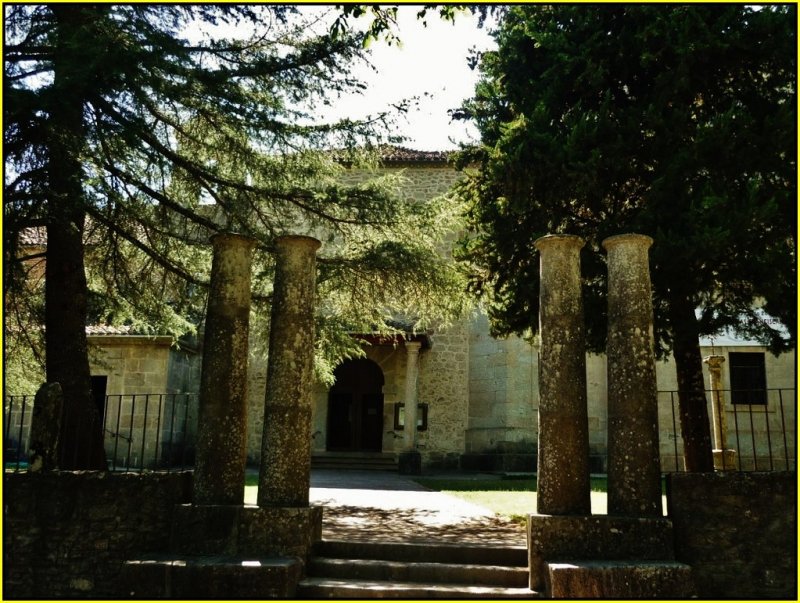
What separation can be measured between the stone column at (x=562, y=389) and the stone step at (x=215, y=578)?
221 centimetres

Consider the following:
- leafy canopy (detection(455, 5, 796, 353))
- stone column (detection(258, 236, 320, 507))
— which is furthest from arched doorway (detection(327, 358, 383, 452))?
stone column (detection(258, 236, 320, 507))

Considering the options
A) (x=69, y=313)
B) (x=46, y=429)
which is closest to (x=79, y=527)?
(x=46, y=429)

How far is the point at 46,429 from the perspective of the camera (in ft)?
19.9

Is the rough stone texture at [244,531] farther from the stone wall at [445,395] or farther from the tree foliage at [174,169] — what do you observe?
the stone wall at [445,395]

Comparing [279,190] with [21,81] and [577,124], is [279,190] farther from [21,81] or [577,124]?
[577,124]

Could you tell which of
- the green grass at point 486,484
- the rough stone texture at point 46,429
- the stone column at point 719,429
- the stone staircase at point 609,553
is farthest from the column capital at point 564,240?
the green grass at point 486,484

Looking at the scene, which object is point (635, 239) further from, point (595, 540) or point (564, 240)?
point (595, 540)

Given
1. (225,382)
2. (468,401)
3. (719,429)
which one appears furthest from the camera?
(468,401)

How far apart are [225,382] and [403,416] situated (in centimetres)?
1330

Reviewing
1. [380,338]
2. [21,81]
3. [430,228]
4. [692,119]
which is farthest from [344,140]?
[380,338]

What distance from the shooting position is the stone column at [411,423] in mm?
16344

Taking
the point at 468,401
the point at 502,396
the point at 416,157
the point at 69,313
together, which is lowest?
the point at 468,401

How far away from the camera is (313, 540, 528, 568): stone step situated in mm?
5766

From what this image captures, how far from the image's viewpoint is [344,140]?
27.4 ft
